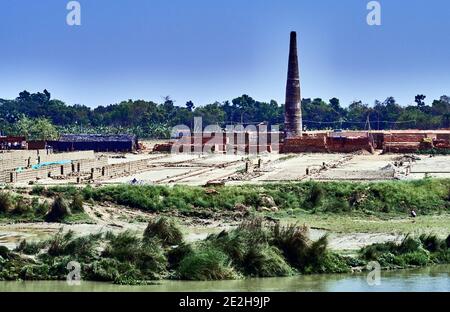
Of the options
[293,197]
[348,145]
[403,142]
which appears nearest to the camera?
[293,197]

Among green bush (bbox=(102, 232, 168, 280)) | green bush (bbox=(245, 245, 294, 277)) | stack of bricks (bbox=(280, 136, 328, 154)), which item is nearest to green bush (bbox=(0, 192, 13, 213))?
green bush (bbox=(102, 232, 168, 280))

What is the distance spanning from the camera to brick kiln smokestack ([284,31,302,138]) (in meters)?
72.8

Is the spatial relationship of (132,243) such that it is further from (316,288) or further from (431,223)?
(431,223)

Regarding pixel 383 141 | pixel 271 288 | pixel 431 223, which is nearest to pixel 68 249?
pixel 271 288

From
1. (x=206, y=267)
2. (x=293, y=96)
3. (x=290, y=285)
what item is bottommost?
(x=290, y=285)

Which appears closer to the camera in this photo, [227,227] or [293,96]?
[227,227]

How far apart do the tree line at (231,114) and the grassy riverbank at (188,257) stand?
9066 centimetres

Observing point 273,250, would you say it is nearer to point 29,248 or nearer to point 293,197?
point 29,248

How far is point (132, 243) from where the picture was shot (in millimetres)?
21328

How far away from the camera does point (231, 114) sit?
14088 centimetres

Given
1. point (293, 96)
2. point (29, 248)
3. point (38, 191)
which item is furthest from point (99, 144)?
point (29, 248)

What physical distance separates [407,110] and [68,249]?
109132 mm

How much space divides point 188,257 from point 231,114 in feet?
394

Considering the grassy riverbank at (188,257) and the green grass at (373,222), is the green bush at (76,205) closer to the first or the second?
the green grass at (373,222)
